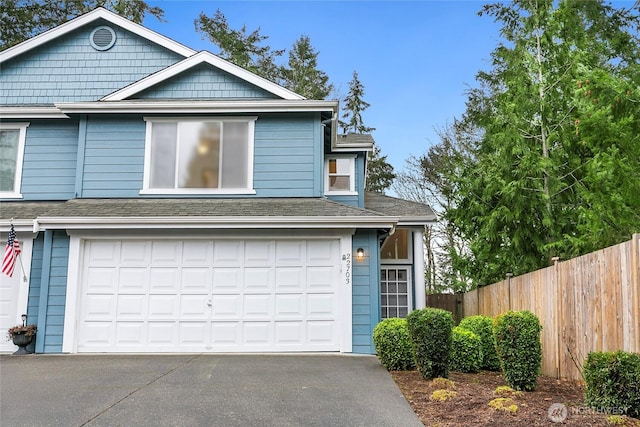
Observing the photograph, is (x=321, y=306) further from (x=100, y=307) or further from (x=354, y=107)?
(x=354, y=107)

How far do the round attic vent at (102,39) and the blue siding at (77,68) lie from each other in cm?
10

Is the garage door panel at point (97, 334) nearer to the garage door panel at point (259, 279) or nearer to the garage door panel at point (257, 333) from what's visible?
the garage door panel at point (257, 333)

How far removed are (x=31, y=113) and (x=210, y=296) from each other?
5801 mm

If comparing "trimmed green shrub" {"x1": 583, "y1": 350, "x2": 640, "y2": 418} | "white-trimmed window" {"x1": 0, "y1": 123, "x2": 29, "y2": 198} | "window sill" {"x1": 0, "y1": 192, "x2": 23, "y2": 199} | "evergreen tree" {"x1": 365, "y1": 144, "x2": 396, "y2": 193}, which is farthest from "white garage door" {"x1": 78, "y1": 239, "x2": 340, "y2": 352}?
"evergreen tree" {"x1": 365, "y1": 144, "x2": 396, "y2": 193}

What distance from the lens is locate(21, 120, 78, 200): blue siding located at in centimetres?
1116

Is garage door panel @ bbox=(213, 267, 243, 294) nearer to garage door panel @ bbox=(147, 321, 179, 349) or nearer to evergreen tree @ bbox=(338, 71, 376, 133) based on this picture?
garage door panel @ bbox=(147, 321, 179, 349)

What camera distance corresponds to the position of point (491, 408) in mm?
5000

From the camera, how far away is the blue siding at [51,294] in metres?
9.42

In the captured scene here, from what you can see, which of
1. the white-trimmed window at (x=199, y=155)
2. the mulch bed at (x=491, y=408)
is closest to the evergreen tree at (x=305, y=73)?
the white-trimmed window at (x=199, y=155)

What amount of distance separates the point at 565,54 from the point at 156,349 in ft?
31.7

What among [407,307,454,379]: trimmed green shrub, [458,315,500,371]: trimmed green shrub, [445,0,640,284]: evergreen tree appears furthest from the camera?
[445,0,640,284]: evergreen tree

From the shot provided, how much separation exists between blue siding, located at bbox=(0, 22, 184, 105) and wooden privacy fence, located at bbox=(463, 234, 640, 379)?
9659 mm

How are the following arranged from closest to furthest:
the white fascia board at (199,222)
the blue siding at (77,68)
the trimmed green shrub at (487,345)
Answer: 1. the trimmed green shrub at (487,345)
2. the white fascia board at (199,222)
3. the blue siding at (77,68)

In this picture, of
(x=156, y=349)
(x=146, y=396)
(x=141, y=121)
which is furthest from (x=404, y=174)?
(x=146, y=396)
